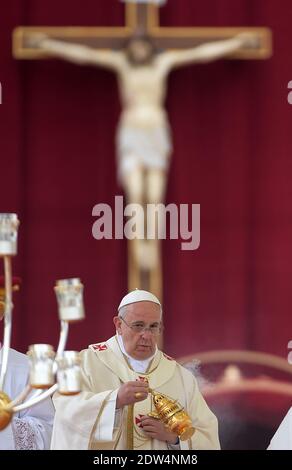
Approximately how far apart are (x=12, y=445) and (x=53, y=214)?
239cm

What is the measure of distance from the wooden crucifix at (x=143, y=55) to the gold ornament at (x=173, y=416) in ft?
7.02

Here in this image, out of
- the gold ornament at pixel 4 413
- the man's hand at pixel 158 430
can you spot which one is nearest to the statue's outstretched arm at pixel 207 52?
the man's hand at pixel 158 430

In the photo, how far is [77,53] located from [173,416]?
2.66 metres

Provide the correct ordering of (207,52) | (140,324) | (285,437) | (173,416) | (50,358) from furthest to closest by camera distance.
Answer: (207,52) < (285,437) < (140,324) < (173,416) < (50,358)

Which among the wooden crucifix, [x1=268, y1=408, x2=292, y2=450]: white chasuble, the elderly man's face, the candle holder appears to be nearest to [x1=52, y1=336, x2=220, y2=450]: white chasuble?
the elderly man's face

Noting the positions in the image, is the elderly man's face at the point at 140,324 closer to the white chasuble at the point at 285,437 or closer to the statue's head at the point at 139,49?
the white chasuble at the point at 285,437

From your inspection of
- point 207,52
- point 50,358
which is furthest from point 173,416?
point 207,52

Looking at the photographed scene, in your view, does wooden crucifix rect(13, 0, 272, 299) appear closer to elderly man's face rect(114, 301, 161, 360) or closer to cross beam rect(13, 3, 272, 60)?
cross beam rect(13, 3, 272, 60)

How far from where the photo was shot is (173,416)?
3943mm

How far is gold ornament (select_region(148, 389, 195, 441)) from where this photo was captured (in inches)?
154

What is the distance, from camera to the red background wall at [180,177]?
6363 mm

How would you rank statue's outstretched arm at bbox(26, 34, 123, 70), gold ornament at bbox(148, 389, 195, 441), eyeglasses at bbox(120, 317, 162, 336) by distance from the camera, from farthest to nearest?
1. statue's outstretched arm at bbox(26, 34, 123, 70)
2. eyeglasses at bbox(120, 317, 162, 336)
3. gold ornament at bbox(148, 389, 195, 441)

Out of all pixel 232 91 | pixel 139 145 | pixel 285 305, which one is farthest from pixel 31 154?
pixel 285 305

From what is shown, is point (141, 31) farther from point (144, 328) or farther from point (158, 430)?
point (158, 430)
